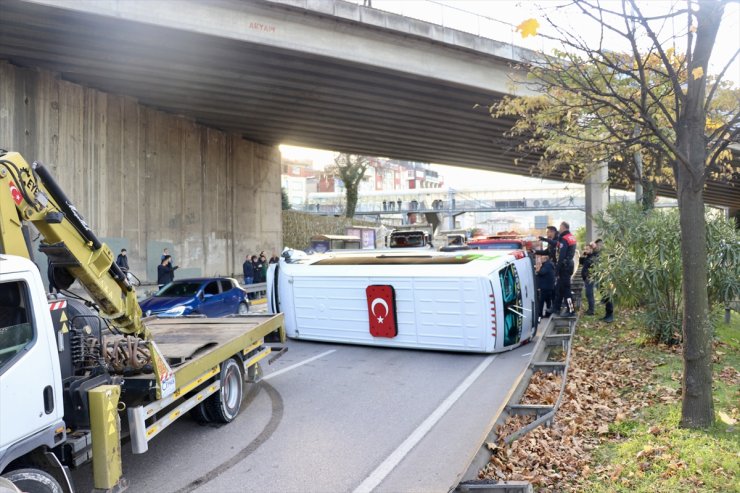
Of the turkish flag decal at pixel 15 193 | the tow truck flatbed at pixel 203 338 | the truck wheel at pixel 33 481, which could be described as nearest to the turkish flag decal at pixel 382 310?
the tow truck flatbed at pixel 203 338

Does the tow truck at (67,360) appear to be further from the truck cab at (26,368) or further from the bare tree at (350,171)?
the bare tree at (350,171)

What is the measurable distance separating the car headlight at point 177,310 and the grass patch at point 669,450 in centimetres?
957

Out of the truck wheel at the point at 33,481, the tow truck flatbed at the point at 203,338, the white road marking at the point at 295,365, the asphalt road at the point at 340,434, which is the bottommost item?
the white road marking at the point at 295,365

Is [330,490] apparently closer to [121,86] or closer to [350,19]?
[350,19]

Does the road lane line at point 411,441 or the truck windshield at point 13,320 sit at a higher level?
the truck windshield at point 13,320

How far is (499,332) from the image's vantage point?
1005cm

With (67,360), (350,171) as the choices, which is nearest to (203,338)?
(67,360)

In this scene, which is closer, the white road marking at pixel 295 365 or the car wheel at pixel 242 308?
the white road marking at pixel 295 365

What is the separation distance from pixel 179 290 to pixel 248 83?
10.0 m

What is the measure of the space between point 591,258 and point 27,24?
16.2 meters

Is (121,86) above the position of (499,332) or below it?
above

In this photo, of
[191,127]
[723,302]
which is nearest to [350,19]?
[191,127]

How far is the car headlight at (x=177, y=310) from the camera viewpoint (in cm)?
1308

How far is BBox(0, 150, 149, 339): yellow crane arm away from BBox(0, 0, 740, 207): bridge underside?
9432 mm
